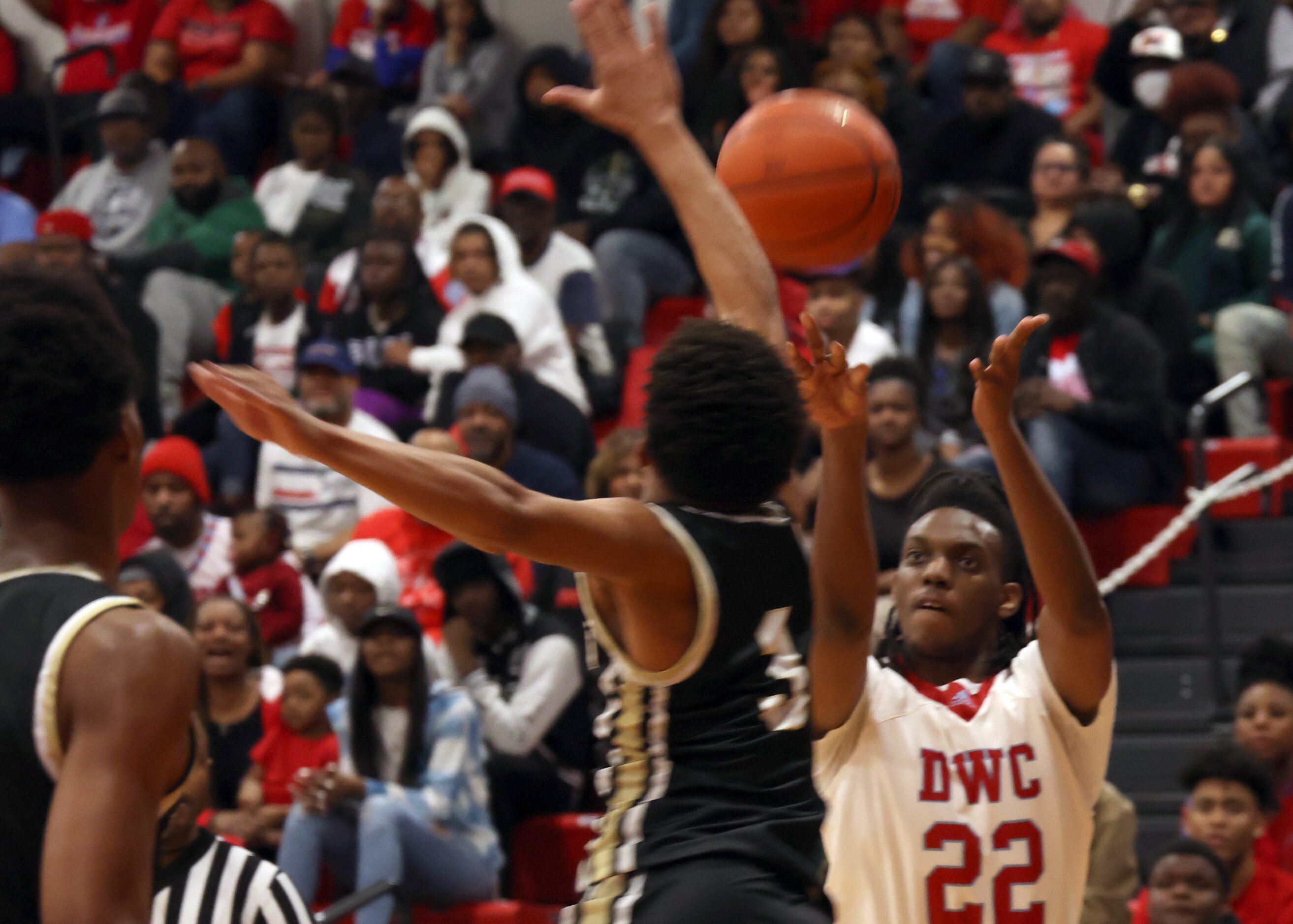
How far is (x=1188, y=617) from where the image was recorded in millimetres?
7254

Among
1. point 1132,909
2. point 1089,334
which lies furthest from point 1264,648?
point 1089,334

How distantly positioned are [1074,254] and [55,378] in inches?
234

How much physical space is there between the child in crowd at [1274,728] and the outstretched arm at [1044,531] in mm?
2583

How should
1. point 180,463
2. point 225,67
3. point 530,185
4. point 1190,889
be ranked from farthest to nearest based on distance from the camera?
point 225,67
point 530,185
point 180,463
point 1190,889

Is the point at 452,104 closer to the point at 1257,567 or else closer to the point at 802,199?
the point at 1257,567

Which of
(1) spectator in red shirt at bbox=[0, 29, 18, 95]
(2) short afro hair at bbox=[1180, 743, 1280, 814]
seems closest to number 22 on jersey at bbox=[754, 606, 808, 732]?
(2) short afro hair at bbox=[1180, 743, 1280, 814]

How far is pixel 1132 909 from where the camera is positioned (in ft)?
16.9

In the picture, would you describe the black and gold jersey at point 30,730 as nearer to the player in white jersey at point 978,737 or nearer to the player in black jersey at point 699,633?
the player in black jersey at point 699,633

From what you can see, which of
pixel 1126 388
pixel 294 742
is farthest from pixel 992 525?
pixel 1126 388

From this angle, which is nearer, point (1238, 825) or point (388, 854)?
point (1238, 825)

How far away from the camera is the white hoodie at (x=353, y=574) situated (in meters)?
6.61

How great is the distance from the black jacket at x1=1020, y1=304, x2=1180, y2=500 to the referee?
471 cm

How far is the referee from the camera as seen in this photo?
9.93ft

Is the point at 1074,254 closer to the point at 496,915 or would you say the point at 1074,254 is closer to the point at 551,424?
the point at 551,424
